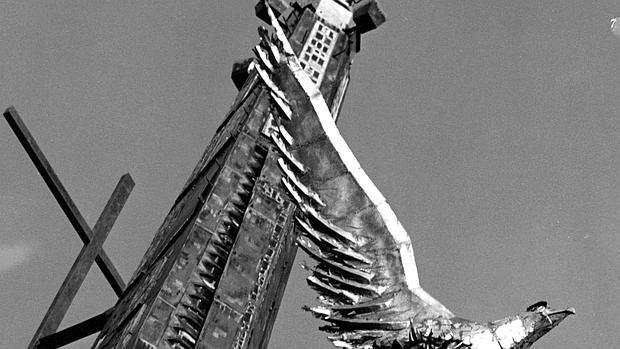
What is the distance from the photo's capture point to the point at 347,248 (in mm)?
9305

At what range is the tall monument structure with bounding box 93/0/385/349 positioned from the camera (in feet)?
33.6

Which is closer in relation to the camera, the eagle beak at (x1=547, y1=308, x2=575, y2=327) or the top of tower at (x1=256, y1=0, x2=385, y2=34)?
the eagle beak at (x1=547, y1=308, x2=575, y2=327)

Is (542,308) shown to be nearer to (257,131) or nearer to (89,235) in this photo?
(257,131)

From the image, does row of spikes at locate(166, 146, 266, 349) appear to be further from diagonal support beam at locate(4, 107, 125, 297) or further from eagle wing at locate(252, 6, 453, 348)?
eagle wing at locate(252, 6, 453, 348)

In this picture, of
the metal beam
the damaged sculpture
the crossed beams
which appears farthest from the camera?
the crossed beams

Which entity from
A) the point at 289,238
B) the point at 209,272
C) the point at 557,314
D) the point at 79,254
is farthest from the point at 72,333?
the point at 557,314

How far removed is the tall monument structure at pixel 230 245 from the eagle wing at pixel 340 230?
32 millimetres

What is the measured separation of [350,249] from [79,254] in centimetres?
736

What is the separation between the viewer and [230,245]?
523 inches

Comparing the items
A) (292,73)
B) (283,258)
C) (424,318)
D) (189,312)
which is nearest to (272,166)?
(283,258)

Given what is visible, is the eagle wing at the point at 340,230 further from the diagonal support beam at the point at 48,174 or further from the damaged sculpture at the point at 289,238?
the diagonal support beam at the point at 48,174

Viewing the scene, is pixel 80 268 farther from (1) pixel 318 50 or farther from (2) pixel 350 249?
(2) pixel 350 249

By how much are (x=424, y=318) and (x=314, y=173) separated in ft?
5.00

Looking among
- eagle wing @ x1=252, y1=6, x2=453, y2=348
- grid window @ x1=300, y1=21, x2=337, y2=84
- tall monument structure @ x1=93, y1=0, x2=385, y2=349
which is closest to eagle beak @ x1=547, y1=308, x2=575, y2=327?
eagle wing @ x1=252, y1=6, x2=453, y2=348
